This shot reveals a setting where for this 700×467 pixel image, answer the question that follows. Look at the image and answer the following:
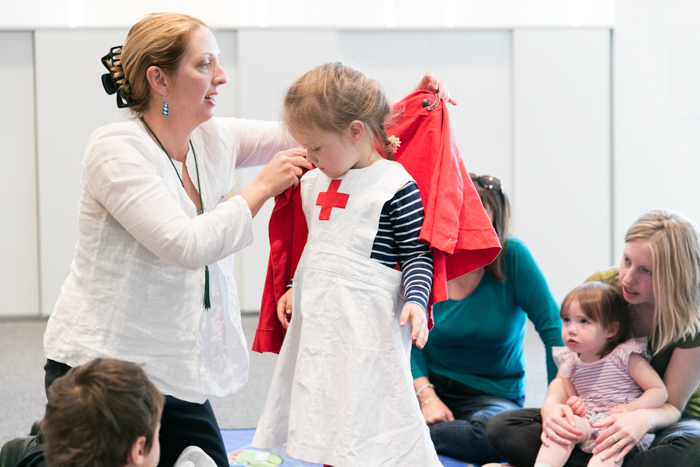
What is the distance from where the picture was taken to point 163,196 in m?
1.49

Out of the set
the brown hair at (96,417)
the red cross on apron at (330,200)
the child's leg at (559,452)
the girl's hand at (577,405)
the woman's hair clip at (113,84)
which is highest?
the woman's hair clip at (113,84)

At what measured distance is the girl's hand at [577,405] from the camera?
6.26ft

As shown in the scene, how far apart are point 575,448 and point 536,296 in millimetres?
503

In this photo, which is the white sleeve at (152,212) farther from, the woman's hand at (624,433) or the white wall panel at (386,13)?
the white wall panel at (386,13)

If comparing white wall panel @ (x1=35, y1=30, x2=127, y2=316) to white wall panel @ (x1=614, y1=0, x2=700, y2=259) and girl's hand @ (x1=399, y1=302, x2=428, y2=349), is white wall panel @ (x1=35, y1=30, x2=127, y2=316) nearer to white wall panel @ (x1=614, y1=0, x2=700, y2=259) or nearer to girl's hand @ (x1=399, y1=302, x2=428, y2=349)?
white wall panel @ (x1=614, y1=0, x2=700, y2=259)

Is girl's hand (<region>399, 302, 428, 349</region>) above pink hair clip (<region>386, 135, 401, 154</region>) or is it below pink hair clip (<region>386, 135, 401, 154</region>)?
below

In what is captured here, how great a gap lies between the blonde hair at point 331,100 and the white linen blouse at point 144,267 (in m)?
Answer: 0.25

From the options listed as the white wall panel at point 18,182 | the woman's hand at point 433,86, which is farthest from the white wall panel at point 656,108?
the white wall panel at point 18,182

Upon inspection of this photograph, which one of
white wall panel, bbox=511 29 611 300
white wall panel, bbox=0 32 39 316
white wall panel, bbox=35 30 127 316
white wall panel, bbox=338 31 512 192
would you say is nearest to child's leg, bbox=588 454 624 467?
white wall panel, bbox=511 29 611 300

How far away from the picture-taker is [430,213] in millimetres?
1475

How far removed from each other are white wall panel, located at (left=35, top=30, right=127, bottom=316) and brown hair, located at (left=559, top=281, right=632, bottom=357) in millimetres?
3744

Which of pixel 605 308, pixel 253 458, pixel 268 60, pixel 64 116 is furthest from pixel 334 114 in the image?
pixel 64 116

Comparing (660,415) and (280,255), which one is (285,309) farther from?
(660,415)

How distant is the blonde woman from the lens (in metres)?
1.77
